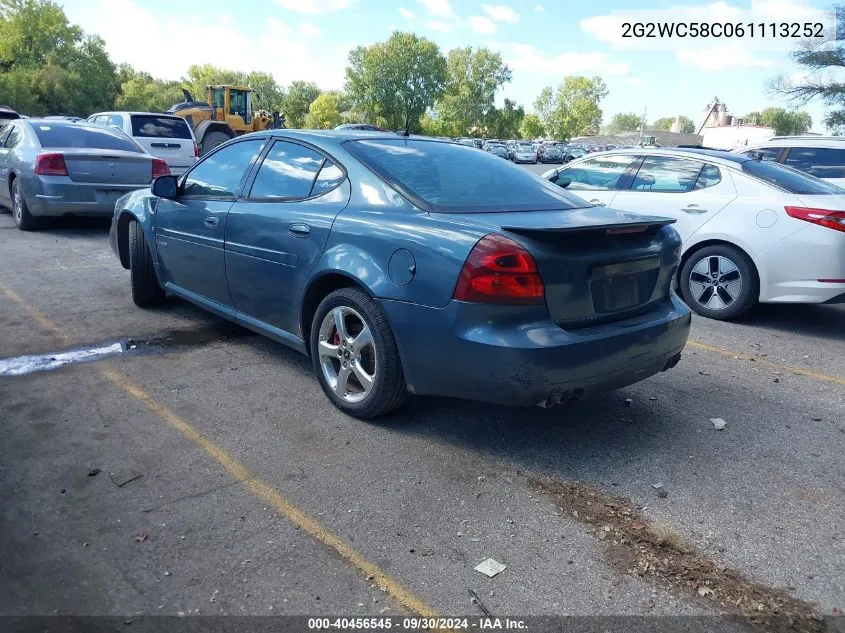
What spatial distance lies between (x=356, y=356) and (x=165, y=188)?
2334 millimetres

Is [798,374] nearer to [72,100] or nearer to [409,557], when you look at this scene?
[409,557]

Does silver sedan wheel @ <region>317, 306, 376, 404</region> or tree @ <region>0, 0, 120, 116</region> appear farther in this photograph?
tree @ <region>0, 0, 120, 116</region>

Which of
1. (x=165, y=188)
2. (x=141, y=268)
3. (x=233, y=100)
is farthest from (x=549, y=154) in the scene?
(x=165, y=188)

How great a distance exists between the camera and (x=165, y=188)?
507cm

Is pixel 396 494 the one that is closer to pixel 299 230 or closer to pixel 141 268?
pixel 299 230

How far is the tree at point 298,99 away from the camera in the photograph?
109 meters

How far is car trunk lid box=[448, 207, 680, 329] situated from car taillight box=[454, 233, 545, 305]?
2.2 inches

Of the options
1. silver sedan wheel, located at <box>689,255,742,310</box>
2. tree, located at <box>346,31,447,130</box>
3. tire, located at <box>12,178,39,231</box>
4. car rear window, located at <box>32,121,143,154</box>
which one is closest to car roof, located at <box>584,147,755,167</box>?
silver sedan wheel, located at <box>689,255,742,310</box>

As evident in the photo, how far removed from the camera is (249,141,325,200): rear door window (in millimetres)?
4156

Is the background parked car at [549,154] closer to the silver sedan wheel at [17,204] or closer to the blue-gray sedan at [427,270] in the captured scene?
the silver sedan wheel at [17,204]

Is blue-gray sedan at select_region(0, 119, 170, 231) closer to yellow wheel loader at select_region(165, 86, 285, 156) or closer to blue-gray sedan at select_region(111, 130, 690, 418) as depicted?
blue-gray sedan at select_region(111, 130, 690, 418)

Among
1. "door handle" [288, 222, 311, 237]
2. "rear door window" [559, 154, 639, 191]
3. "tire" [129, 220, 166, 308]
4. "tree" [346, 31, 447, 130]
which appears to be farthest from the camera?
"tree" [346, 31, 447, 130]

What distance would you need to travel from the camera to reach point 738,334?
5.97m

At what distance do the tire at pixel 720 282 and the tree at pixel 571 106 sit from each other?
118383 mm
